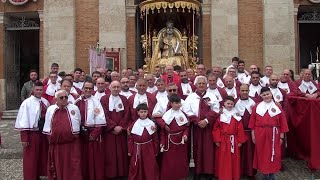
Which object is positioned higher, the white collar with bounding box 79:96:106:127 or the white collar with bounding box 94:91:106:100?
the white collar with bounding box 94:91:106:100

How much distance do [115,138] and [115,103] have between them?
0.62m

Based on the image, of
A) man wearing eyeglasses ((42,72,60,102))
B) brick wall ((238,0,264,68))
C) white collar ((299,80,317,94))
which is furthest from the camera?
brick wall ((238,0,264,68))

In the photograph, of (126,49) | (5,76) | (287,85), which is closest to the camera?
(287,85)

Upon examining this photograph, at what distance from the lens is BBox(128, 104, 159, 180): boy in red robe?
682cm

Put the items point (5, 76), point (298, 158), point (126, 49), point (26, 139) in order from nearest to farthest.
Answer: point (26, 139)
point (298, 158)
point (126, 49)
point (5, 76)

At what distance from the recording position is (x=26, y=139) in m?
7.11

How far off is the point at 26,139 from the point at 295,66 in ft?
36.8

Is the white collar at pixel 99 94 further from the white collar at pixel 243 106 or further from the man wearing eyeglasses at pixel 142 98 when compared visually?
the white collar at pixel 243 106

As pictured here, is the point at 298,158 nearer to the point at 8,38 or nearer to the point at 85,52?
the point at 85,52

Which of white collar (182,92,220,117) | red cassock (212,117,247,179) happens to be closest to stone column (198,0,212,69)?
white collar (182,92,220,117)

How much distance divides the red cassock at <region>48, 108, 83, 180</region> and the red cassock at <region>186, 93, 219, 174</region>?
1.99m

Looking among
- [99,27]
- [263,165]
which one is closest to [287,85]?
[263,165]

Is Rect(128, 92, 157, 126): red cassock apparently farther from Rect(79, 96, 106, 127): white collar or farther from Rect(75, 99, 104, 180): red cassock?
Rect(75, 99, 104, 180): red cassock

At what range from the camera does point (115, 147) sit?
24.0 feet
